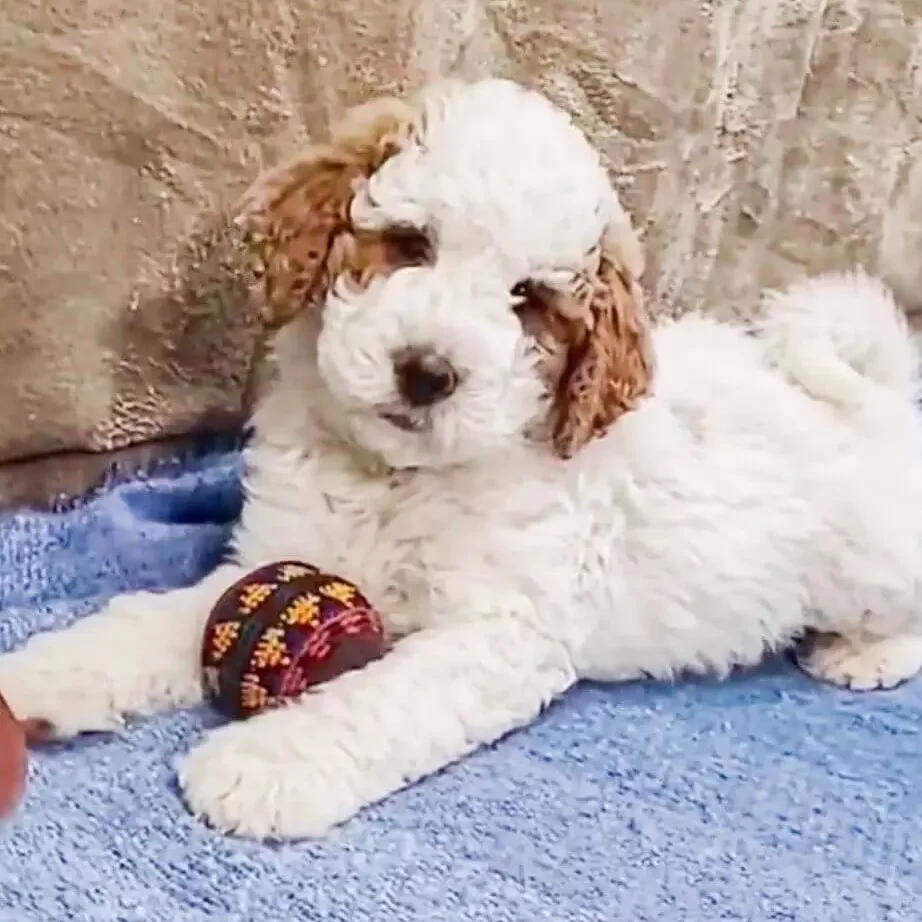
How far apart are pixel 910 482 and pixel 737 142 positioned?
585 mm

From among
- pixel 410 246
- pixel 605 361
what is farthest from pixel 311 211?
pixel 605 361

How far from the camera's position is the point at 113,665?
1750mm

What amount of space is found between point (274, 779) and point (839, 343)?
855 millimetres

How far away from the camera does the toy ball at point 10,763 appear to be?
5.14 ft

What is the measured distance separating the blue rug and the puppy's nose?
1.19 feet

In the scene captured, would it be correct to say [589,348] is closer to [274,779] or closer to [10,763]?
[274,779]

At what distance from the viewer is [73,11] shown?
1.86 meters

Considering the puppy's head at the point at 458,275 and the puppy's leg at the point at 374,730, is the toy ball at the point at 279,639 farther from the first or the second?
the puppy's head at the point at 458,275

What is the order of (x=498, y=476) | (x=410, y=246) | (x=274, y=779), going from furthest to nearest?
1. (x=498, y=476)
2. (x=410, y=246)
3. (x=274, y=779)

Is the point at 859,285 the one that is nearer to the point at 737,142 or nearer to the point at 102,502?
the point at 737,142

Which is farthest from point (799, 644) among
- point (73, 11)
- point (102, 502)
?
point (73, 11)

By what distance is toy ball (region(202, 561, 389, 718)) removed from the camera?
1.68m

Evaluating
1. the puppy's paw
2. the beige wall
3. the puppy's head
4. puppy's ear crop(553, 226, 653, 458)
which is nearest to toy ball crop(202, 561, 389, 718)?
the puppy's head

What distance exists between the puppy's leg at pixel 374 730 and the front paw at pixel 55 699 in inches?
5.2
